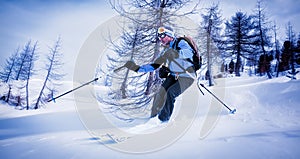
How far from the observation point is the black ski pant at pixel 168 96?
3162 mm

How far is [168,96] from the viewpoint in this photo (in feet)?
10.4

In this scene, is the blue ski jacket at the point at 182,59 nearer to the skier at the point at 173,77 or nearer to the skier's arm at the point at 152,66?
the skier at the point at 173,77

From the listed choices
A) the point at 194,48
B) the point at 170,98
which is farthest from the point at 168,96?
the point at 194,48

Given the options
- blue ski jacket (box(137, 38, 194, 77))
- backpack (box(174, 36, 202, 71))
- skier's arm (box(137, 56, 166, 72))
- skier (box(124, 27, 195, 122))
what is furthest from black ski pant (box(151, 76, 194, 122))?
skier's arm (box(137, 56, 166, 72))

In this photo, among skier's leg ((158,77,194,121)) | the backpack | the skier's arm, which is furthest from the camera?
the skier's arm

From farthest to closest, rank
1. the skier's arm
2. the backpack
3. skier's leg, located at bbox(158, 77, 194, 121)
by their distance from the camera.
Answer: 1. the skier's arm
2. the backpack
3. skier's leg, located at bbox(158, 77, 194, 121)

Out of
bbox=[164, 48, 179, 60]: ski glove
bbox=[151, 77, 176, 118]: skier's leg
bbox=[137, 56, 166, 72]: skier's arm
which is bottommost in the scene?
bbox=[151, 77, 176, 118]: skier's leg

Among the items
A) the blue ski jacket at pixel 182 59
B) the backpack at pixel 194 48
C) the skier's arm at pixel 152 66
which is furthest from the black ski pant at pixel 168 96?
the skier's arm at pixel 152 66

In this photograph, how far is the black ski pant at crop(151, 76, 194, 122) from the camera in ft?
10.4

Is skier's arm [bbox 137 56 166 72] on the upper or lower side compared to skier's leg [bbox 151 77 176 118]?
upper

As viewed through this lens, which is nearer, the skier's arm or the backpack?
the backpack

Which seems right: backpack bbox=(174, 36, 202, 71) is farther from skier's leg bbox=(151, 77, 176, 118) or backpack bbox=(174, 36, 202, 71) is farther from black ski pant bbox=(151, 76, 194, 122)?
skier's leg bbox=(151, 77, 176, 118)

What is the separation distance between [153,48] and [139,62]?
100 cm

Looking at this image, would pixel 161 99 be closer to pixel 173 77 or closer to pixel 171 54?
pixel 173 77
